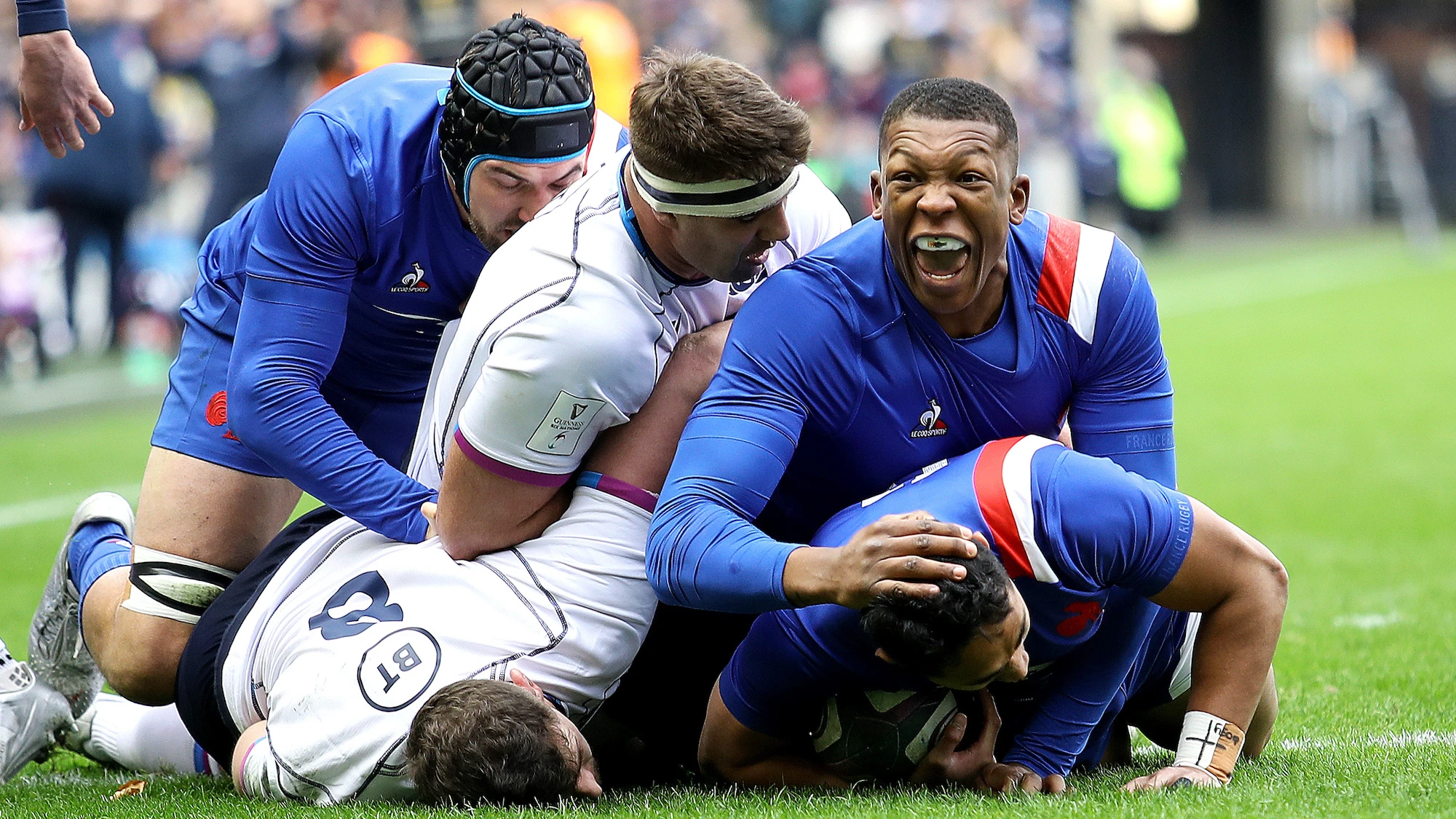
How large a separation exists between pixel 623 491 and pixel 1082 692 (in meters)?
1.08

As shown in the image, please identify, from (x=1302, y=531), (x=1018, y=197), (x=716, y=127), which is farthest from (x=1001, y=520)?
(x=1302, y=531)

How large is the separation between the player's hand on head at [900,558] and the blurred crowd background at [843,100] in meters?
5.65

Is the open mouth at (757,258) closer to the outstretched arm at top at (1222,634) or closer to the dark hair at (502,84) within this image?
the dark hair at (502,84)

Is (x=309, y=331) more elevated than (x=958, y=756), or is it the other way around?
(x=309, y=331)

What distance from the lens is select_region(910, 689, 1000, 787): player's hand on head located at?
142 inches

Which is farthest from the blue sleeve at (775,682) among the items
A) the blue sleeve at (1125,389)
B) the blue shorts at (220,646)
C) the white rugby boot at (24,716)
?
the white rugby boot at (24,716)

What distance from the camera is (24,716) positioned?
14.5 ft

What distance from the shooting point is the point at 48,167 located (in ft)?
41.2

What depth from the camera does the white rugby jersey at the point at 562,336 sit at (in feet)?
11.7

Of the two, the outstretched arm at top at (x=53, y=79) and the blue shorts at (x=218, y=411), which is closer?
the outstretched arm at top at (x=53, y=79)

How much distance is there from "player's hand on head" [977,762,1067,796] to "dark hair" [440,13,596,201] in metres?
1.88

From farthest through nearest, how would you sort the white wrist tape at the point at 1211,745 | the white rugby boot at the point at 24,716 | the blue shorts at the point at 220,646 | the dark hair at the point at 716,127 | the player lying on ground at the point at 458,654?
the white rugby boot at the point at 24,716 < the blue shorts at the point at 220,646 < the dark hair at the point at 716,127 < the white wrist tape at the point at 1211,745 < the player lying on ground at the point at 458,654

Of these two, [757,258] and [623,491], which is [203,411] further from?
[757,258]

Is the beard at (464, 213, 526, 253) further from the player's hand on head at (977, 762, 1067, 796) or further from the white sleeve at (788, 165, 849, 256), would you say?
the player's hand on head at (977, 762, 1067, 796)
